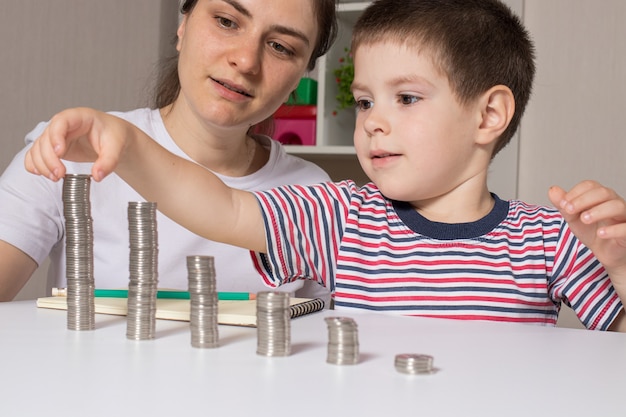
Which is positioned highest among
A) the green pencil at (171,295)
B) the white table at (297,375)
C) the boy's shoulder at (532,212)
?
the boy's shoulder at (532,212)

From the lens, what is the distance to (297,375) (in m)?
0.59

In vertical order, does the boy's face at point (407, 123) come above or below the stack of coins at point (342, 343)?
above

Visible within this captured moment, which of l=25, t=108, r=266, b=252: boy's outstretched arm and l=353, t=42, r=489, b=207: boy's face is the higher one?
l=353, t=42, r=489, b=207: boy's face

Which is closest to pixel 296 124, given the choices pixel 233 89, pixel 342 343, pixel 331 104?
pixel 331 104

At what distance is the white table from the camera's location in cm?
50

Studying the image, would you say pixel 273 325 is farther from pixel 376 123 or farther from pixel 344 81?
pixel 344 81

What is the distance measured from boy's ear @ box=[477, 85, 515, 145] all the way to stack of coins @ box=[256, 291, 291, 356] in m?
0.69

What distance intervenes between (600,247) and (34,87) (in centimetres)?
208

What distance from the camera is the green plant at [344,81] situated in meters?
2.68

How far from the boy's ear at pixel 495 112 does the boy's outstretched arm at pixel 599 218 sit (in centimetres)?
26

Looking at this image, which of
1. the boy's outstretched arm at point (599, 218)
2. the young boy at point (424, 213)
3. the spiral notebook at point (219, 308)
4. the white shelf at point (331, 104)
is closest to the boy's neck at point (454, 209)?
the young boy at point (424, 213)

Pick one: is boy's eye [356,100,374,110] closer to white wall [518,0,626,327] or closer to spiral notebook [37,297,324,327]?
spiral notebook [37,297,324,327]

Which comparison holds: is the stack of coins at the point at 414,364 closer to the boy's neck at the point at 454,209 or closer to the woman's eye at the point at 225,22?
the boy's neck at the point at 454,209

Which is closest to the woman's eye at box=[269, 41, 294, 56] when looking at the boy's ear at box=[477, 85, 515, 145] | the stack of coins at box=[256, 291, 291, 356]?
the boy's ear at box=[477, 85, 515, 145]
